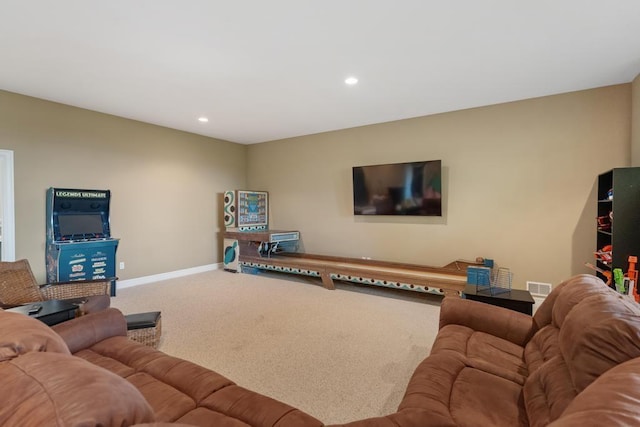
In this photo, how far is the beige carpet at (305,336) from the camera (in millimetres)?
2203

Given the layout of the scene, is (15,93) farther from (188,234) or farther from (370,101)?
(370,101)

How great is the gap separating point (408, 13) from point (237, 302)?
12.5 feet

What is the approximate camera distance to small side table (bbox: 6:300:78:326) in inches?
83.6

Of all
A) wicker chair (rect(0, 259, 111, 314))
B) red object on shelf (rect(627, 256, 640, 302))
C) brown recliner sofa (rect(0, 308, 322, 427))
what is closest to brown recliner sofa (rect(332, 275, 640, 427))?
brown recliner sofa (rect(0, 308, 322, 427))

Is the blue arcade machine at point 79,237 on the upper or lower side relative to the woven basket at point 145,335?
upper

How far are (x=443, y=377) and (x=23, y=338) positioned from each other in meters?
1.72

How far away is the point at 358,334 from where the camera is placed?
10.4 ft

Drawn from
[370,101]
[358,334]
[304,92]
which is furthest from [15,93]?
[358,334]

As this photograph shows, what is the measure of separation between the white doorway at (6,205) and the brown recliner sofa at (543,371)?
Answer: 16.3 ft

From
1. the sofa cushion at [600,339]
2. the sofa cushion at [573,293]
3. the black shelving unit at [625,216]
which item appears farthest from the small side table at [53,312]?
the black shelving unit at [625,216]

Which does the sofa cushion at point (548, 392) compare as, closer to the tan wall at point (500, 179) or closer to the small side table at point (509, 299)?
the small side table at point (509, 299)

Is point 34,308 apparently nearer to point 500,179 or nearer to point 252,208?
point 252,208

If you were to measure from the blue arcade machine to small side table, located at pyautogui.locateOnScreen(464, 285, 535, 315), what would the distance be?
4.56 m

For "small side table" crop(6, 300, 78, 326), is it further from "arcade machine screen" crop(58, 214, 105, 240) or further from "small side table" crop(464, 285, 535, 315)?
"small side table" crop(464, 285, 535, 315)
